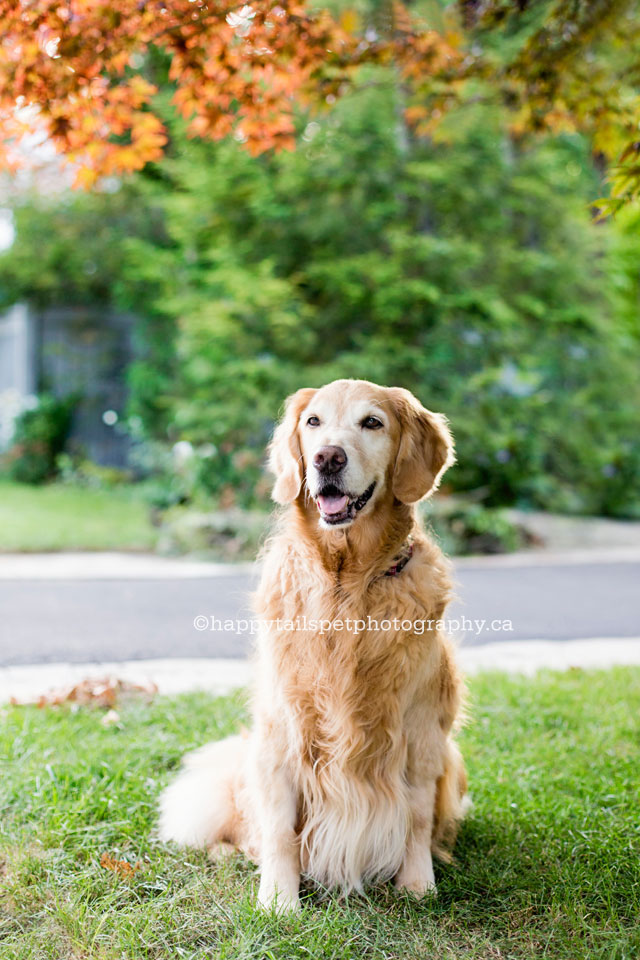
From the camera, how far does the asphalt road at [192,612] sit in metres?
5.04

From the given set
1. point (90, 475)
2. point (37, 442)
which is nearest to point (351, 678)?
point (90, 475)

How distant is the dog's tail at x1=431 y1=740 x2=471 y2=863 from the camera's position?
2512mm

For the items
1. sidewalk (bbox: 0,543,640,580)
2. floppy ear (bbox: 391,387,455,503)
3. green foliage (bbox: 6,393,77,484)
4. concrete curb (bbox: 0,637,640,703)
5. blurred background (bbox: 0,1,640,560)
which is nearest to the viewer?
floppy ear (bbox: 391,387,455,503)

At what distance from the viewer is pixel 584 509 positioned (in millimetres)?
11906

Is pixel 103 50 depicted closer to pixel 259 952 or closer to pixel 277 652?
pixel 277 652

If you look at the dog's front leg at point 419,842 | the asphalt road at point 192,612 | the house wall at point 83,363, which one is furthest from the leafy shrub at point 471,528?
the house wall at point 83,363

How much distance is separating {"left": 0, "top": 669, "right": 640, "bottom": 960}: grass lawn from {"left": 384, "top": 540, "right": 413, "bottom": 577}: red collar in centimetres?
94

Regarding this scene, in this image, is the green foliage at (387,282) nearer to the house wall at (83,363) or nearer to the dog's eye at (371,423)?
the house wall at (83,363)

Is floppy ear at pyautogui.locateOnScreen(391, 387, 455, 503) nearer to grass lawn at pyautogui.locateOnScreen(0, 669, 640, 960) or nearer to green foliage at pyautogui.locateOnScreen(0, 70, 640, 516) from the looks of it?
grass lawn at pyautogui.locateOnScreen(0, 669, 640, 960)

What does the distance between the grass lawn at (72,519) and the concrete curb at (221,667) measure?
4.07m

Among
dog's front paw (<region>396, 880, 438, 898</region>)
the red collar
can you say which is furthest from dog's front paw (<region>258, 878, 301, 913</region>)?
the red collar

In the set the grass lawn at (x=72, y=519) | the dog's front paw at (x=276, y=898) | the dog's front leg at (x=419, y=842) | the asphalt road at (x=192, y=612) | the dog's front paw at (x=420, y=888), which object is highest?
the dog's front leg at (x=419, y=842)

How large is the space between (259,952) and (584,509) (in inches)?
424

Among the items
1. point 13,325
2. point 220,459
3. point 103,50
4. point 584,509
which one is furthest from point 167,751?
point 13,325
